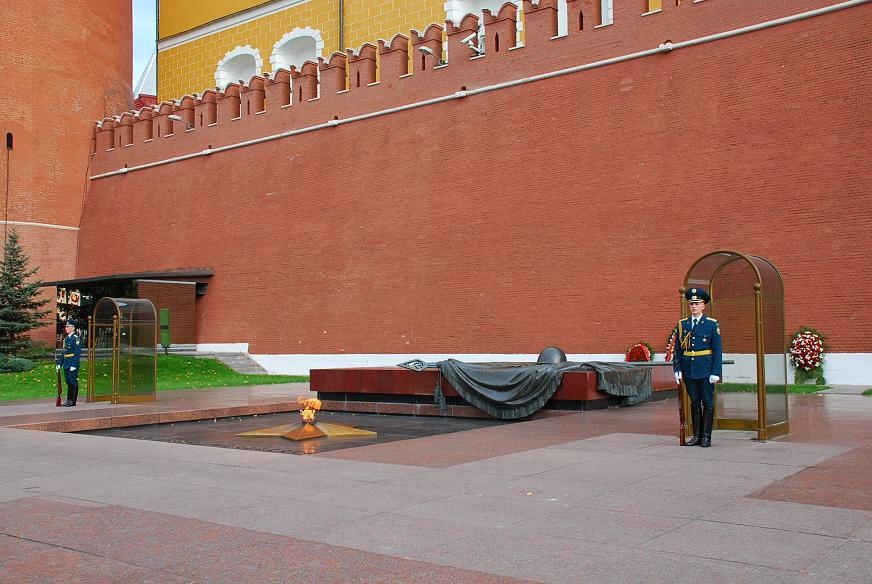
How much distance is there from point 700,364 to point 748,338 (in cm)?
78

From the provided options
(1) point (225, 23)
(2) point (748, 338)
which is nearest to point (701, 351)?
(2) point (748, 338)

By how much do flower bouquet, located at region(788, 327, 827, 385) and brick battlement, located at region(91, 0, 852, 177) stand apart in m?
5.27

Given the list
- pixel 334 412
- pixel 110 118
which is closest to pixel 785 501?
pixel 334 412

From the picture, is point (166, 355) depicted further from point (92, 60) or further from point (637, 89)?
point (637, 89)

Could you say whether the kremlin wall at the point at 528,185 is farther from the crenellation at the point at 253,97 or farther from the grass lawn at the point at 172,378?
the grass lawn at the point at 172,378

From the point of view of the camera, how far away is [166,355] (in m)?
21.5

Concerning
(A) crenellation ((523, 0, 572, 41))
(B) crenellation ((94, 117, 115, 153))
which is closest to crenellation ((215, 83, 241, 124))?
(B) crenellation ((94, 117, 115, 153))

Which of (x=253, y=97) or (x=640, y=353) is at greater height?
(x=253, y=97)

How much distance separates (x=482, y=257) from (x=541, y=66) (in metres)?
3.93

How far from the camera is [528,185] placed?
16797 millimetres

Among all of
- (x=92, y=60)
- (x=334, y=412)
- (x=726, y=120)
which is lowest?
(x=334, y=412)

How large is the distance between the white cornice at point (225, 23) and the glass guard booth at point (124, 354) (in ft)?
47.1

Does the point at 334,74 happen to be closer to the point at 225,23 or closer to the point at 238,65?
the point at 238,65

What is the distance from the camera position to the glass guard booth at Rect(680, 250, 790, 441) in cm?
751
